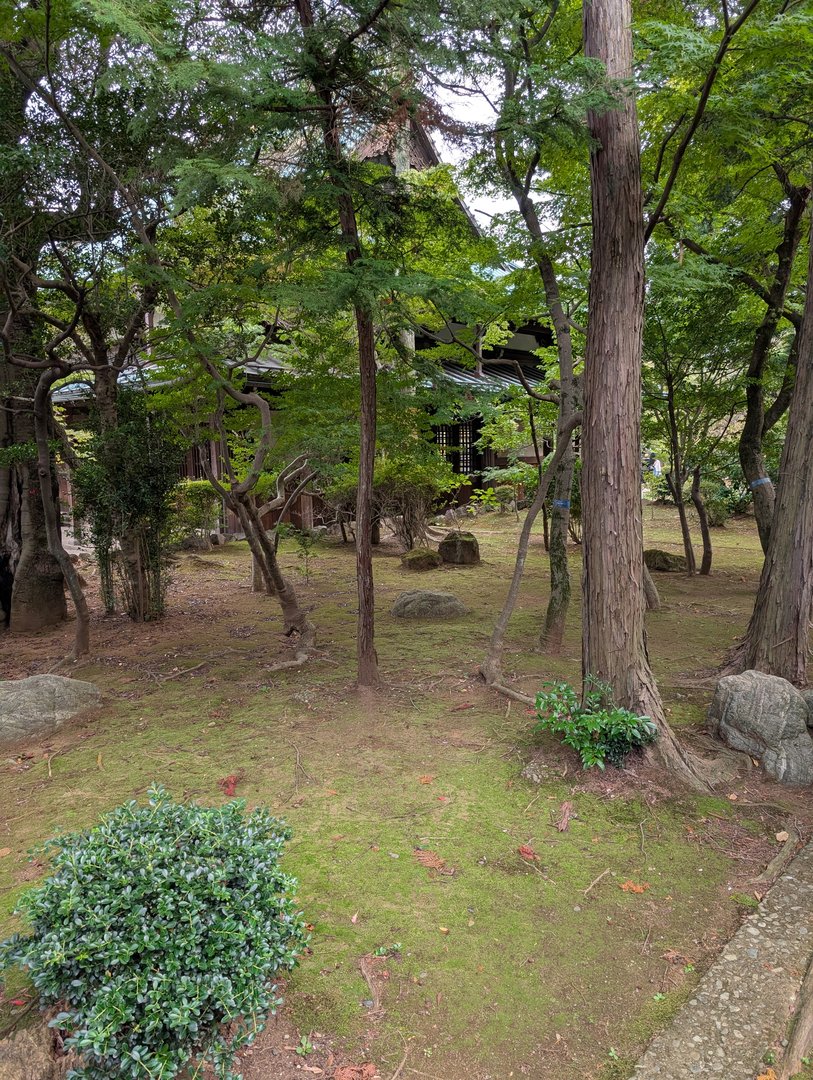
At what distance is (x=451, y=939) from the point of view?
2.96 m

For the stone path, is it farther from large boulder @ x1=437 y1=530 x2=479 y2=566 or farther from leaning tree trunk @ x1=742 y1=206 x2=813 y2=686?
large boulder @ x1=437 y1=530 x2=479 y2=566

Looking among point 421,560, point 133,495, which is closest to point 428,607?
point 421,560

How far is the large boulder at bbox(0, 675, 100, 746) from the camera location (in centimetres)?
521

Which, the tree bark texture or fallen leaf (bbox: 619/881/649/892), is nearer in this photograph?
fallen leaf (bbox: 619/881/649/892)

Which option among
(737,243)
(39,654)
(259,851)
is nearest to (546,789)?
(259,851)

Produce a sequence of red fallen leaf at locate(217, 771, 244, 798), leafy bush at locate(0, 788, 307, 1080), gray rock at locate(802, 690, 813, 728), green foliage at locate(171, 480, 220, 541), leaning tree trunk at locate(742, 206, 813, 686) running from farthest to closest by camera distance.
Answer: green foliage at locate(171, 480, 220, 541) → leaning tree trunk at locate(742, 206, 813, 686) → gray rock at locate(802, 690, 813, 728) → red fallen leaf at locate(217, 771, 244, 798) → leafy bush at locate(0, 788, 307, 1080)

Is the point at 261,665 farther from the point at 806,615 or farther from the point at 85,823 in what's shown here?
the point at 806,615

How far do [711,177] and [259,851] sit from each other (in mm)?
7820

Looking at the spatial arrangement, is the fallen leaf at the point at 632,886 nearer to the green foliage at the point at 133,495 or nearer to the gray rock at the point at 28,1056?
the gray rock at the point at 28,1056

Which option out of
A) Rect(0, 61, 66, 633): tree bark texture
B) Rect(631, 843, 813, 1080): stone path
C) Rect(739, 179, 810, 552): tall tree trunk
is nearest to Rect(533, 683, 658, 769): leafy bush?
Rect(631, 843, 813, 1080): stone path

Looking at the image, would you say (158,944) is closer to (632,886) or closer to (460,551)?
(632,886)

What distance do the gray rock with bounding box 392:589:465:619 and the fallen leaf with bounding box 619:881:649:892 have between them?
560cm

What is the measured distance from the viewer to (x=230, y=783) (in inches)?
170

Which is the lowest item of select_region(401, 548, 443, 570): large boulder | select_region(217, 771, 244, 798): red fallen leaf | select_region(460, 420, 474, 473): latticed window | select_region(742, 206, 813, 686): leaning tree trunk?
select_region(217, 771, 244, 798): red fallen leaf
